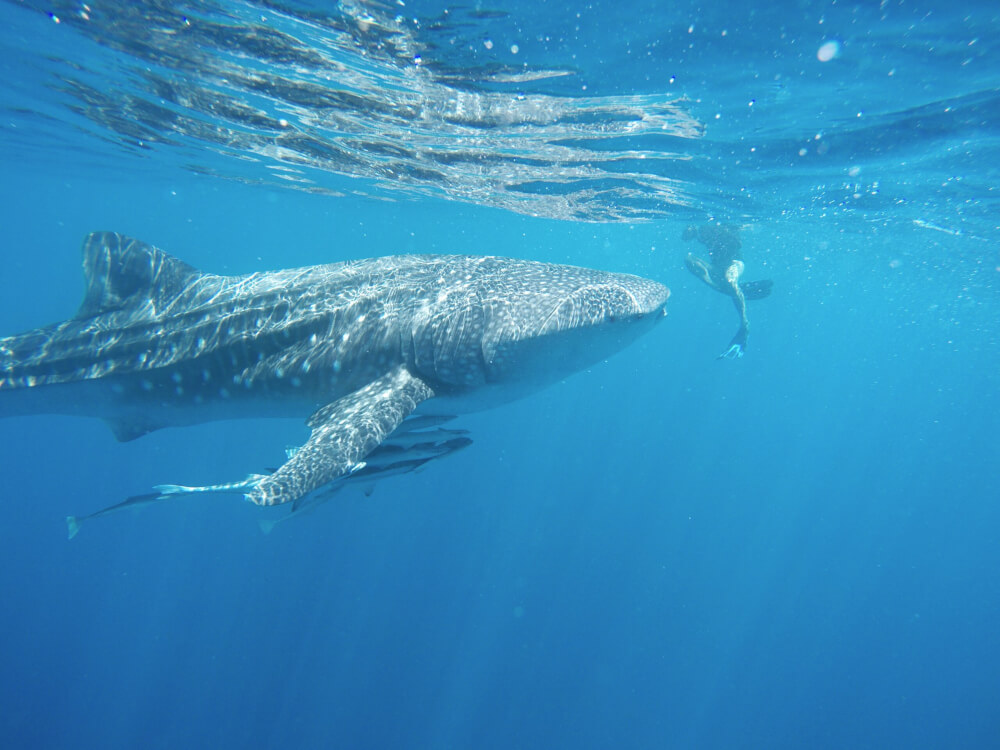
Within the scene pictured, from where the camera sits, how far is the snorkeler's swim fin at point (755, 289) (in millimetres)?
18484

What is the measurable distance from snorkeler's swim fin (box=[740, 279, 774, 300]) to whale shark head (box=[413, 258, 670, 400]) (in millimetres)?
14806

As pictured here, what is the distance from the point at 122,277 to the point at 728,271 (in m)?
19.5

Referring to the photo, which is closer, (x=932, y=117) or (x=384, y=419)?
(x=384, y=419)

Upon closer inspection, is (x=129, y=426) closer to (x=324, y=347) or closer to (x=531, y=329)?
(x=324, y=347)

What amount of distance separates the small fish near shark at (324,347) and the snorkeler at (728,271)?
8932 mm

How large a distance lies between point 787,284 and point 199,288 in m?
60.1

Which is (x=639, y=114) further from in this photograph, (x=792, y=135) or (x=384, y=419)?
(x=384, y=419)

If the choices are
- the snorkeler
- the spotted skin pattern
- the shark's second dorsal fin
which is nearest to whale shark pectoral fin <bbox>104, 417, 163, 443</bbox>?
the spotted skin pattern

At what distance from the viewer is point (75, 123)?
1794 cm

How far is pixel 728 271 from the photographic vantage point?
66.6 feet

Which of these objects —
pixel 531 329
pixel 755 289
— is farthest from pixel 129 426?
pixel 755 289

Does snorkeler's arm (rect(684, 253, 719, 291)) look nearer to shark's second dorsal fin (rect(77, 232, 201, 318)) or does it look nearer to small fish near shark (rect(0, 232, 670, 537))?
small fish near shark (rect(0, 232, 670, 537))

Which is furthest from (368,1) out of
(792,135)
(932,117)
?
(932,117)

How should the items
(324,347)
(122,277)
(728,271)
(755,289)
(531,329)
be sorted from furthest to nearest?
(728,271)
(755,289)
(122,277)
(324,347)
(531,329)
